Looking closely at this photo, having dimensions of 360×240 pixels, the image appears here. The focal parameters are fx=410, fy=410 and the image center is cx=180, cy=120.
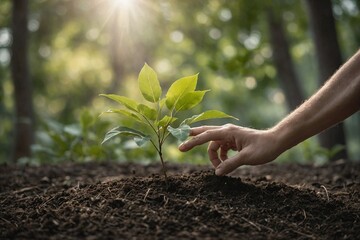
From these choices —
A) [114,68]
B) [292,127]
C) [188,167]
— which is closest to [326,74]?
[188,167]

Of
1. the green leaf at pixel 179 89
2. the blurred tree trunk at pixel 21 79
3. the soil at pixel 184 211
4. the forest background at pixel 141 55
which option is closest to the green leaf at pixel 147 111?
the green leaf at pixel 179 89

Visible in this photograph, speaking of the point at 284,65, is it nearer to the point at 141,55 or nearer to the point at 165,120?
the point at 165,120

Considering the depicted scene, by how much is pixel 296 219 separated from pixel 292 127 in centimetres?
46

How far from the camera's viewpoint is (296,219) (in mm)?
2018

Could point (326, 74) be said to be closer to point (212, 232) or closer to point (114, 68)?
point (212, 232)

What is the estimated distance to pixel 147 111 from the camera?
7.31 feet

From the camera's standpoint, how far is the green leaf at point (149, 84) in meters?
2.21

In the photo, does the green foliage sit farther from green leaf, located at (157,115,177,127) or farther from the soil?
green leaf, located at (157,115,177,127)

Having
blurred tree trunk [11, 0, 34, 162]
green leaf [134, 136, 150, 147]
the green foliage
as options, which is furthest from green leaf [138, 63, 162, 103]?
blurred tree trunk [11, 0, 34, 162]

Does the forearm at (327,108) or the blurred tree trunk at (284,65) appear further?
the blurred tree trunk at (284,65)

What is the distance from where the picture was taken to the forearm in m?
1.98

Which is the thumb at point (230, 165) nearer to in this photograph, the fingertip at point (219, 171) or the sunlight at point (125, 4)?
the fingertip at point (219, 171)

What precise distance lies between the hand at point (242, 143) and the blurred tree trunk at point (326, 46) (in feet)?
11.1

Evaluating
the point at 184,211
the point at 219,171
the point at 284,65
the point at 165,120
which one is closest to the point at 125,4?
the point at 284,65
